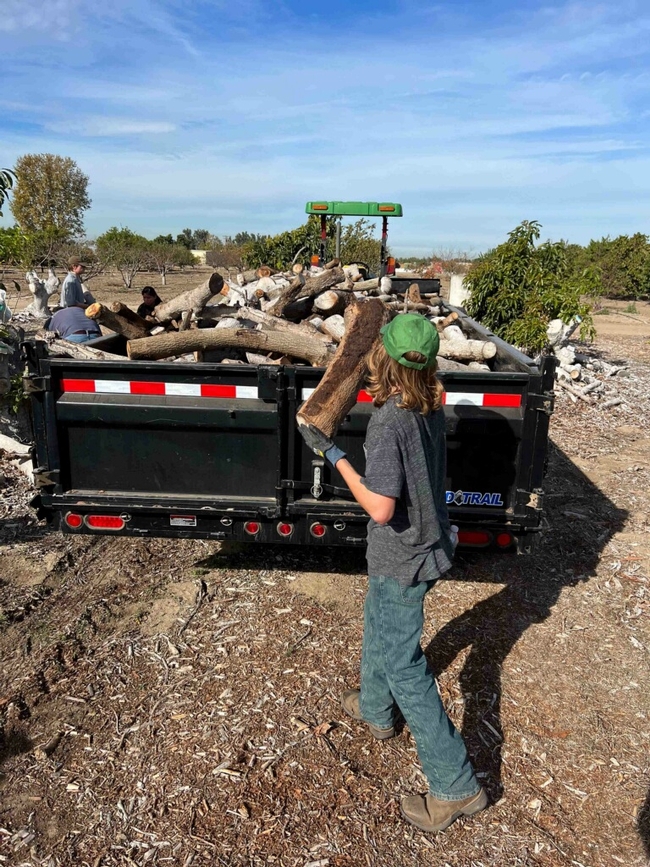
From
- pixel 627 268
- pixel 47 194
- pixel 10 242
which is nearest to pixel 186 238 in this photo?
pixel 47 194

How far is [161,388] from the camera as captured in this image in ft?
10.8

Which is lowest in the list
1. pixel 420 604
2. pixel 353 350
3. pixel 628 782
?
pixel 628 782

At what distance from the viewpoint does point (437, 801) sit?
2.45 metres

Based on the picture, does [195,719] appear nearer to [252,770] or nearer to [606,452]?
[252,770]

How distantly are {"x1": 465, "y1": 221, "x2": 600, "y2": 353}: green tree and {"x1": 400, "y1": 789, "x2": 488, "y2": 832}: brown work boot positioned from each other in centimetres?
854

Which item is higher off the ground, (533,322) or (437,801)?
(533,322)

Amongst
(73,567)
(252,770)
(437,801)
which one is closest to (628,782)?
(437,801)

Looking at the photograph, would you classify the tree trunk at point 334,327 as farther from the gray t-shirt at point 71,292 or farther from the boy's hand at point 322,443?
the gray t-shirt at point 71,292

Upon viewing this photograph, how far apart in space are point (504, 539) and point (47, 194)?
46215 millimetres

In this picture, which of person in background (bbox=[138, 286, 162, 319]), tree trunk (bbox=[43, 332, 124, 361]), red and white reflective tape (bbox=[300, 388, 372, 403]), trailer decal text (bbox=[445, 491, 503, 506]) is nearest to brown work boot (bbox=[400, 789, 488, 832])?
trailer decal text (bbox=[445, 491, 503, 506])

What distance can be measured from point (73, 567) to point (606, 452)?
6.21 m

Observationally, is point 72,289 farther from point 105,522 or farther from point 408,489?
point 408,489

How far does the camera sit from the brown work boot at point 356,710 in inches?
114

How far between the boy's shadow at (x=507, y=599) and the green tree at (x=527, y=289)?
441 cm
